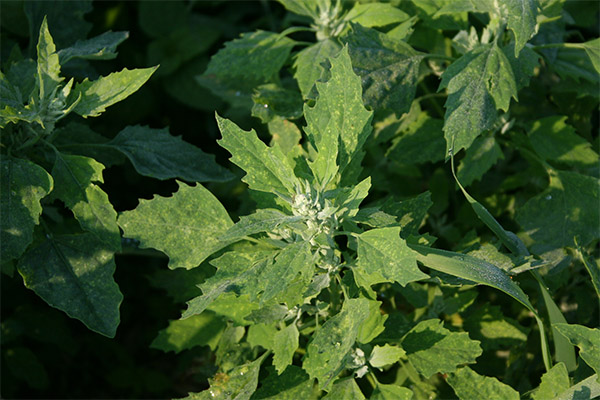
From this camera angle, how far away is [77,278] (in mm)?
1784

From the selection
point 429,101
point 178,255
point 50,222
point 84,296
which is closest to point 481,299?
point 429,101

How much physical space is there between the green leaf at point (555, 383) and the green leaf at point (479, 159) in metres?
0.66

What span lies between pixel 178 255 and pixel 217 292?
251 millimetres

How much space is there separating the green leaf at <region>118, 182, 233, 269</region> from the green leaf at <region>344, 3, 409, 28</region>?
2.58ft

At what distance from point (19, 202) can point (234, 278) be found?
646 millimetres

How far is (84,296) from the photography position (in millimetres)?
1753

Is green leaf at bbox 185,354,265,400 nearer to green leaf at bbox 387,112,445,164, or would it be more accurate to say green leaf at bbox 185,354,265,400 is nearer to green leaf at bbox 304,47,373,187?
green leaf at bbox 304,47,373,187

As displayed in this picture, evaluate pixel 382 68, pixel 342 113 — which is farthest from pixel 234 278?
pixel 382 68

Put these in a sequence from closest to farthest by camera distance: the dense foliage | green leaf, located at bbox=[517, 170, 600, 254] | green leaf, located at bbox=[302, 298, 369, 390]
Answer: green leaf, located at bbox=[302, 298, 369, 390], the dense foliage, green leaf, located at bbox=[517, 170, 600, 254]

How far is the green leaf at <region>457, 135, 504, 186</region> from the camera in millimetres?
2053

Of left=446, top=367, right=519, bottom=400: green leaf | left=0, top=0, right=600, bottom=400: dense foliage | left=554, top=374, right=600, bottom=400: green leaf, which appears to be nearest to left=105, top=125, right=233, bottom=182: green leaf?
left=0, top=0, right=600, bottom=400: dense foliage

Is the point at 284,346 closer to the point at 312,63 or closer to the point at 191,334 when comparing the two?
the point at 191,334

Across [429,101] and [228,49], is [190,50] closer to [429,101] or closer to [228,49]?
[228,49]

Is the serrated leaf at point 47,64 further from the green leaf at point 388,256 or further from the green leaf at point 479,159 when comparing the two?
the green leaf at point 479,159
